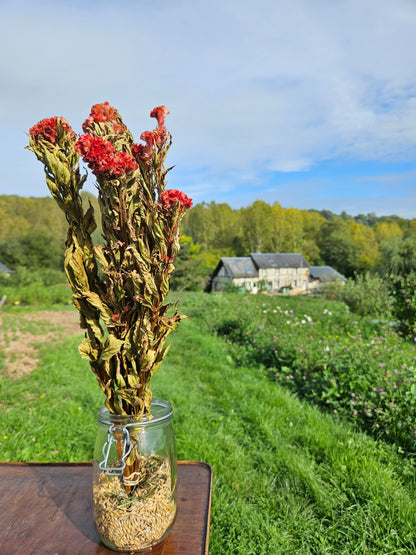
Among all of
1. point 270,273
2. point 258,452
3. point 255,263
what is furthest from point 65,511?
point 270,273

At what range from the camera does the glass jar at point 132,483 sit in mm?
1143

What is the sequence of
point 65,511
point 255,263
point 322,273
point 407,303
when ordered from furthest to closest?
point 322,273 < point 255,263 < point 407,303 < point 65,511

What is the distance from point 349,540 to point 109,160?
2.67 meters

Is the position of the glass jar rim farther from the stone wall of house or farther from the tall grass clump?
the stone wall of house

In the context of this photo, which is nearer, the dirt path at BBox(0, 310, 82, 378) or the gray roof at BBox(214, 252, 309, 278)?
the dirt path at BBox(0, 310, 82, 378)

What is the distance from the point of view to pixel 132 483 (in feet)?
3.84

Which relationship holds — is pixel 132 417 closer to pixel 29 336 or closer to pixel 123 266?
pixel 123 266

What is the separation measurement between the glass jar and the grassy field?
58.2 inches

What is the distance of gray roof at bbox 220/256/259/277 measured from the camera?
103 feet

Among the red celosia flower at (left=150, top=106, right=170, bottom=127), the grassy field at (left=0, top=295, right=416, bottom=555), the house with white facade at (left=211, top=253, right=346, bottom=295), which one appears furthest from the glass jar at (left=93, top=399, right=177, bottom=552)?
the house with white facade at (left=211, top=253, right=346, bottom=295)

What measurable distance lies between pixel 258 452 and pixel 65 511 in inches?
95.1

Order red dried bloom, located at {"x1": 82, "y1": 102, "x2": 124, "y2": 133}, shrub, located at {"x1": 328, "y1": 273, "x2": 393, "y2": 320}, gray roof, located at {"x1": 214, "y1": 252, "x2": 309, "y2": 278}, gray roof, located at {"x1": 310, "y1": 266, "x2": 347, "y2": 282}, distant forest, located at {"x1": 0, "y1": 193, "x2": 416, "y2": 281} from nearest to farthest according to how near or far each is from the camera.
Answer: red dried bloom, located at {"x1": 82, "y1": 102, "x2": 124, "y2": 133}
shrub, located at {"x1": 328, "y1": 273, "x2": 393, "y2": 320}
gray roof, located at {"x1": 214, "y1": 252, "x2": 309, "y2": 278}
distant forest, located at {"x1": 0, "y1": 193, "x2": 416, "y2": 281}
gray roof, located at {"x1": 310, "y1": 266, "x2": 347, "y2": 282}

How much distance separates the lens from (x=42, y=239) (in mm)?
28016

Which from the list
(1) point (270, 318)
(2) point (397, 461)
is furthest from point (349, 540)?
(1) point (270, 318)
